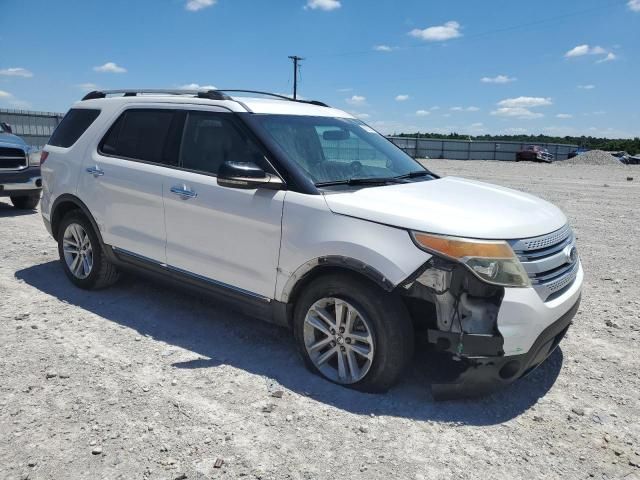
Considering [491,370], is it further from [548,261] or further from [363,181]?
Answer: [363,181]

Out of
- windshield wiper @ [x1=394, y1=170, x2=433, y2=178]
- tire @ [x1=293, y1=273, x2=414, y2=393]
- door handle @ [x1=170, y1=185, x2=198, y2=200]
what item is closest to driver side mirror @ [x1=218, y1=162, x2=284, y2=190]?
door handle @ [x1=170, y1=185, x2=198, y2=200]

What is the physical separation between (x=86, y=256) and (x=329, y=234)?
3028 millimetres

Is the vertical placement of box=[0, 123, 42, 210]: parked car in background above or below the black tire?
above

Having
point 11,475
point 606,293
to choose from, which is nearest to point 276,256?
point 11,475

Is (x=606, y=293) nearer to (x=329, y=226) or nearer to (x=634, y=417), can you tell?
(x=634, y=417)

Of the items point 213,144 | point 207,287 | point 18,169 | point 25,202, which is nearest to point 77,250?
point 207,287

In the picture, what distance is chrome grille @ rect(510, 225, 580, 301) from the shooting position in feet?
10.2

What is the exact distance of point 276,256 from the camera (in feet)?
12.0

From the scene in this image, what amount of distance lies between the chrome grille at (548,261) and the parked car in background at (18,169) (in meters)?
8.95

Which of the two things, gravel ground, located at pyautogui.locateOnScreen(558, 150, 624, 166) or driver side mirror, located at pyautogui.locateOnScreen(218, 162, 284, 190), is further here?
gravel ground, located at pyautogui.locateOnScreen(558, 150, 624, 166)

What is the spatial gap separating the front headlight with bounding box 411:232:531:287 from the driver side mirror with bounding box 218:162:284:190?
3.90 feet

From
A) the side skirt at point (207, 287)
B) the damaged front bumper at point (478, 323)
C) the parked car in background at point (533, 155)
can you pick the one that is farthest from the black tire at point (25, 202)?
the parked car in background at point (533, 155)

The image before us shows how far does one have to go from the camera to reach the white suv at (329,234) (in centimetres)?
306

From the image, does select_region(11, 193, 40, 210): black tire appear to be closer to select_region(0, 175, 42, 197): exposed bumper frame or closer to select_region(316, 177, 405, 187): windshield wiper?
select_region(0, 175, 42, 197): exposed bumper frame
